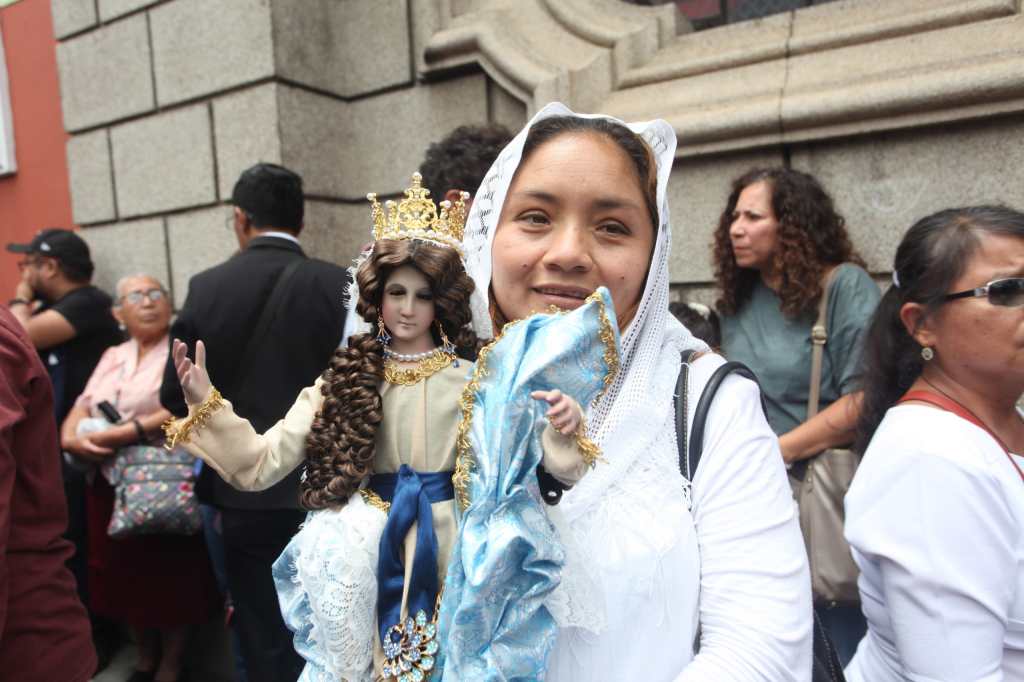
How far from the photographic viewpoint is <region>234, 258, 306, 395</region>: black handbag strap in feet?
9.66

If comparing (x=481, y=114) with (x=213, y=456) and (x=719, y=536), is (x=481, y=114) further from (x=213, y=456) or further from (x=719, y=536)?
(x=719, y=536)

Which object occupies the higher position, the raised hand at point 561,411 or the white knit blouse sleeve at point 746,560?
the raised hand at point 561,411

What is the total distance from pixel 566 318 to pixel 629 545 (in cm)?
40

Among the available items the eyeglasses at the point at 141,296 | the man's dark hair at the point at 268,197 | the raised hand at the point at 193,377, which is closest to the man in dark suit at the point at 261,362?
the man's dark hair at the point at 268,197

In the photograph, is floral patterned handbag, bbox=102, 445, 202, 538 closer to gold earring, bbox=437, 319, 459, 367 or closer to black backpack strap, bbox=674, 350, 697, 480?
gold earring, bbox=437, 319, 459, 367

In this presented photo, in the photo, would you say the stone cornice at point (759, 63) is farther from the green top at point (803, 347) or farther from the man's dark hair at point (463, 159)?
the man's dark hair at point (463, 159)

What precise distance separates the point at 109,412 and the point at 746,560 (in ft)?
12.1

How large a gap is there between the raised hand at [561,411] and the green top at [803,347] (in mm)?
1917

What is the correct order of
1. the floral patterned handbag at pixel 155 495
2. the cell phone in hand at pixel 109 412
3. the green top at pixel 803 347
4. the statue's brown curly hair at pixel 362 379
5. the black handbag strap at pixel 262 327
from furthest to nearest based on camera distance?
the cell phone in hand at pixel 109 412 → the floral patterned handbag at pixel 155 495 → the black handbag strap at pixel 262 327 → the green top at pixel 803 347 → the statue's brown curly hair at pixel 362 379

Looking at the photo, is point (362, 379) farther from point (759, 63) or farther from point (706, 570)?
point (759, 63)

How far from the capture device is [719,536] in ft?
3.73

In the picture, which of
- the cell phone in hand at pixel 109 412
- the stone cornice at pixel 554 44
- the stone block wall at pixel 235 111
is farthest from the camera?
the stone block wall at pixel 235 111

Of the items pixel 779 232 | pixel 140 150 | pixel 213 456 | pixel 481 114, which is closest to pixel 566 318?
pixel 213 456

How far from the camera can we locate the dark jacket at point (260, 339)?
2.91 m
